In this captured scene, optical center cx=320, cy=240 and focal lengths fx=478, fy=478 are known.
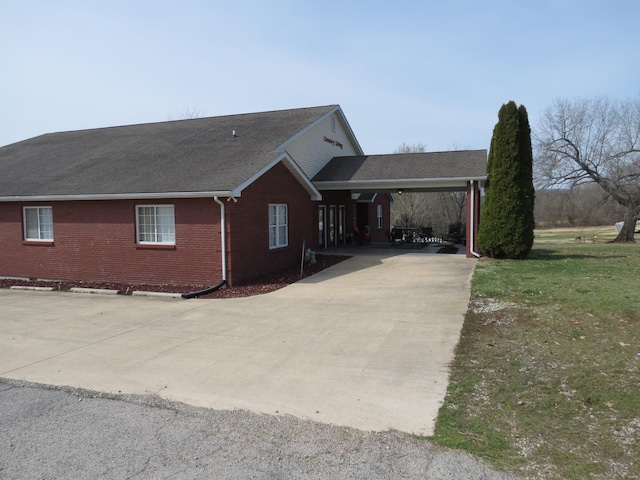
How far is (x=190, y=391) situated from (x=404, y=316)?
4.66 meters

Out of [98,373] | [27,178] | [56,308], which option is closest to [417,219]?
[27,178]

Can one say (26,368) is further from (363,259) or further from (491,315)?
(363,259)

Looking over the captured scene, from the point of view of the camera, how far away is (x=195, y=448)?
13.7 feet

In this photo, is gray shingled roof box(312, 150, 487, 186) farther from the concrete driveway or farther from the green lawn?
the green lawn

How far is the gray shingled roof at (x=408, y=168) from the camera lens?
58.8 feet

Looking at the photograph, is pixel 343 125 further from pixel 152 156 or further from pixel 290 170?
pixel 152 156

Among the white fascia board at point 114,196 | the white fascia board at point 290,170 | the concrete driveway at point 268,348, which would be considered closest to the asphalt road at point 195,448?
the concrete driveway at point 268,348

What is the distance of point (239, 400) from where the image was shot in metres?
5.27

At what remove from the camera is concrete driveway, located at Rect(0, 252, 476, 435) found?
527 cm

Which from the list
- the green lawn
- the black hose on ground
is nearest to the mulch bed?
the black hose on ground

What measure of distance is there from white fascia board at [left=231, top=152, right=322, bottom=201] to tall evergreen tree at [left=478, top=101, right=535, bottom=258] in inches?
245

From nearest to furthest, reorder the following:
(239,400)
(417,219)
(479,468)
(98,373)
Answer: (479,468)
(239,400)
(98,373)
(417,219)

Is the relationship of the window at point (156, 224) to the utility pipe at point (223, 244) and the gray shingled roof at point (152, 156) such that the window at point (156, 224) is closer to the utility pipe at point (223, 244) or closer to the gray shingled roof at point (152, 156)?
the gray shingled roof at point (152, 156)

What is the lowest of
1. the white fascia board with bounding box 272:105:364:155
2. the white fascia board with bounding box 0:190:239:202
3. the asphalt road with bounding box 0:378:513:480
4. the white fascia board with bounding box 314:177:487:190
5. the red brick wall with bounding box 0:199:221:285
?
the asphalt road with bounding box 0:378:513:480
